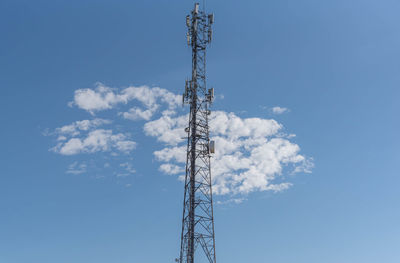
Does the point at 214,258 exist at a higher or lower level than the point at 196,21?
lower

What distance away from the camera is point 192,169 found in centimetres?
5359

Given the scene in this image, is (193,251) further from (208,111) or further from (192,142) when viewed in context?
(208,111)

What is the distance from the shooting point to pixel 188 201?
52.3 meters

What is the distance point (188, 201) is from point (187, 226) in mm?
2928

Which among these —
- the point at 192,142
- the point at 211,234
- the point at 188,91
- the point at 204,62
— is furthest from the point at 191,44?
the point at 211,234

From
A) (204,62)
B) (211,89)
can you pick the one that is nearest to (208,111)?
(211,89)

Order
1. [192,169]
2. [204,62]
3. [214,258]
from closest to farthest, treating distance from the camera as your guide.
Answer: [214,258] → [192,169] → [204,62]

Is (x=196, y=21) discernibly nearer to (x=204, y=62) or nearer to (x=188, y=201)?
(x=204, y=62)

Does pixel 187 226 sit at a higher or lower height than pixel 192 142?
lower

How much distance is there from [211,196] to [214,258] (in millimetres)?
7216

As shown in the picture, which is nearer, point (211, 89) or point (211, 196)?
point (211, 196)

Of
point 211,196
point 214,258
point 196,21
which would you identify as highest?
point 196,21

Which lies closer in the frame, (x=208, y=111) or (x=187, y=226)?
(x=187, y=226)

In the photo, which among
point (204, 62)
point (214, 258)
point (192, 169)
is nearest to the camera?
point (214, 258)
